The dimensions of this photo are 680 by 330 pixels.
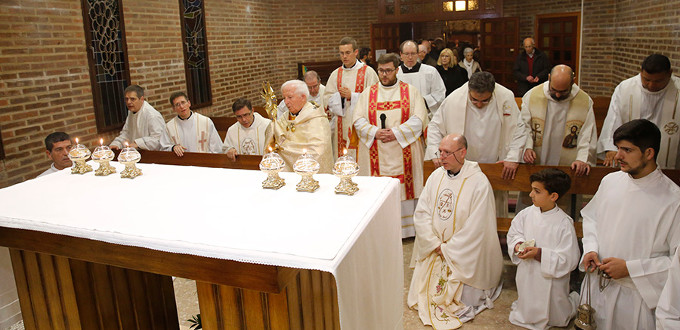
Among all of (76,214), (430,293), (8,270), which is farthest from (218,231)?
(430,293)

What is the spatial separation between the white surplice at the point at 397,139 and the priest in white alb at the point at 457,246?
1.25 meters

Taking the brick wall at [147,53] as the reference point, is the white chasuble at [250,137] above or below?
below

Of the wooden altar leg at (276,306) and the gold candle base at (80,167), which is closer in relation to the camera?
the wooden altar leg at (276,306)

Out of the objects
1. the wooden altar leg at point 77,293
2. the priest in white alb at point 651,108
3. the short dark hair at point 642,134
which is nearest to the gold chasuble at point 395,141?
the priest in white alb at point 651,108

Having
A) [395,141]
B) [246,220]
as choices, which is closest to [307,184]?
[246,220]

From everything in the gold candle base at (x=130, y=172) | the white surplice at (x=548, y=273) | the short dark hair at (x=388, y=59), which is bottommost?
the white surplice at (x=548, y=273)

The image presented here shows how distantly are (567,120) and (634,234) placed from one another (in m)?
1.79

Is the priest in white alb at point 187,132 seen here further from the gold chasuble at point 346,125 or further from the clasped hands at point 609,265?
the clasped hands at point 609,265

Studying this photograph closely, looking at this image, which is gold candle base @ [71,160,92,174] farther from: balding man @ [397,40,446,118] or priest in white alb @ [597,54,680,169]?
balding man @ [397,40,446,118]

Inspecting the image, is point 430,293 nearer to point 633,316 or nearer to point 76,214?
point 633,316

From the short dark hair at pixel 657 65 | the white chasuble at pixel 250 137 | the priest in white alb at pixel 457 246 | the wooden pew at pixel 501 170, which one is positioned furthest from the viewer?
the white chasuble at pixel 250 137

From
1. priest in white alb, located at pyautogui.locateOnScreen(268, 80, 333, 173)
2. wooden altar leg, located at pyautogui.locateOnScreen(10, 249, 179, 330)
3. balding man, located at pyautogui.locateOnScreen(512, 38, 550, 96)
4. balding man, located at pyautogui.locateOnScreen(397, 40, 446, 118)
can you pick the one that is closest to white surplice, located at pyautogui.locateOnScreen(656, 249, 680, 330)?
priest in white alb, located at pyautogui.locateOnScreen(268, 80, 333, 173)

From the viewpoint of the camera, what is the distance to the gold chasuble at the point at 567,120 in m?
5.16

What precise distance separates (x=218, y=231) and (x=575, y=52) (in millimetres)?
11411
